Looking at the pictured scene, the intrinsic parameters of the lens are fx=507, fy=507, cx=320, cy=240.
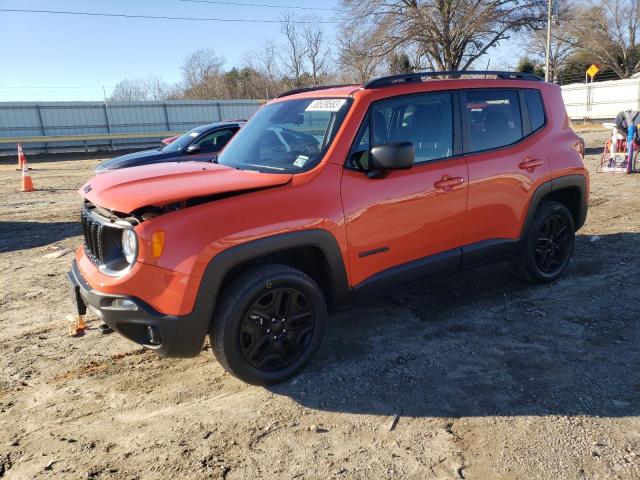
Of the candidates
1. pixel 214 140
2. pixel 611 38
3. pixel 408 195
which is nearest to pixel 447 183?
pixel 408 195

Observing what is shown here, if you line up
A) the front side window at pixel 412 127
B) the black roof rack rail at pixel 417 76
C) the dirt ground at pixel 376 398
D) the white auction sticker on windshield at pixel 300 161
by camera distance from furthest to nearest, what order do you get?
the black roof rack rail at pixel 417 76 → the front side window at pixel 412 127 → the white auction sticker on windshield at pixel 300 161 → the dirt ground at pixel 376 398

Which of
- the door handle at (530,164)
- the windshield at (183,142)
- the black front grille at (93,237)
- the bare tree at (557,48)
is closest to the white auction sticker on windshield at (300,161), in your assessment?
the black front grille at (93,237)

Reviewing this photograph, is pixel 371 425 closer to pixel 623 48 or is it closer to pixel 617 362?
pixel 617 362

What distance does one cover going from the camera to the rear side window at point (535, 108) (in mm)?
4688

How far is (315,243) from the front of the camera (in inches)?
130

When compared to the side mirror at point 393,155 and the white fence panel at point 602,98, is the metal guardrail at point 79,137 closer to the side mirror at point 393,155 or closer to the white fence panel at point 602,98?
the white fence panel at point 602,98

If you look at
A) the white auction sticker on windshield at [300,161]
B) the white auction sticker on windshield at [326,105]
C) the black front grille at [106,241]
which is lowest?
the black front grille at [106,241]

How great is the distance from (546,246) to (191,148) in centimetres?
654

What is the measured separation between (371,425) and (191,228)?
61.0 inches

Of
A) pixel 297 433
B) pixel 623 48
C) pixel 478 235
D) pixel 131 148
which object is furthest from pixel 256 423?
pixel 623 48

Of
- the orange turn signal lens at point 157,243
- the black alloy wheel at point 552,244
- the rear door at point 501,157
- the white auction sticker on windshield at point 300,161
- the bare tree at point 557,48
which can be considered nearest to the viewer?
the orange turn signal lens at point 157,243

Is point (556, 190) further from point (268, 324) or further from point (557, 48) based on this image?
point (557, 48)

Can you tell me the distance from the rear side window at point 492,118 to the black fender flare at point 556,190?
21.2 inches

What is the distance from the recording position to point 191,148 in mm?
9297
